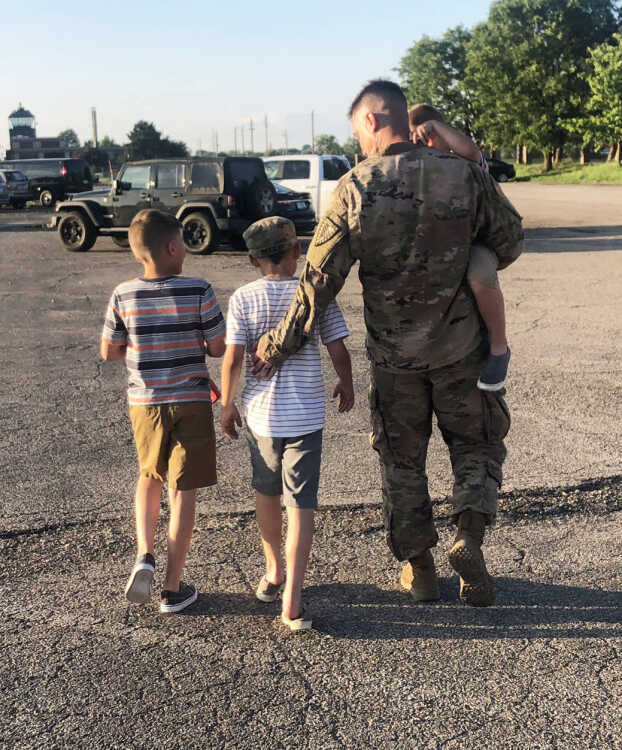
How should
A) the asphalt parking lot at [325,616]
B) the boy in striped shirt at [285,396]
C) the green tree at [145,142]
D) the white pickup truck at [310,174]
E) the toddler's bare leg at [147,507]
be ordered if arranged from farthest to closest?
the green tree at [145,142] → the white pickup truck at [310,174] → the toddler's bare leg at [147,507] → the boy in striped shirt at [285,396] → the asphalt parking lot at [325,616]

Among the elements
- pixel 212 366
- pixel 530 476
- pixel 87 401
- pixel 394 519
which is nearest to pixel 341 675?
pixel 394 519

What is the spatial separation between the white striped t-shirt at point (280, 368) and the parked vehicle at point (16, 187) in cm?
3283

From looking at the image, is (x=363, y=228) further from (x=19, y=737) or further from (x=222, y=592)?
(x=19, y=737)

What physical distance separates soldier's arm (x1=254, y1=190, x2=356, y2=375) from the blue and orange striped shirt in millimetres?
296

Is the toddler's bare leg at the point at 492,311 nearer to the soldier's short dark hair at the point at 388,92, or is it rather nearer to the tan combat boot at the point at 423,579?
the soldier's short dark hair at the point at 388,92

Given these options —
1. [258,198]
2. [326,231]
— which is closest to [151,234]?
[326,231]

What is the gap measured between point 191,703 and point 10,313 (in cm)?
887

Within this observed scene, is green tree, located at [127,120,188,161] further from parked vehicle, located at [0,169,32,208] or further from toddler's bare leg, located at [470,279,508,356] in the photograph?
toddler's bare leg, located at [470,279,508,356]

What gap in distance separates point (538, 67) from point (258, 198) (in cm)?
5442

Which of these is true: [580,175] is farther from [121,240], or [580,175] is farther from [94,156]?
[94,156]

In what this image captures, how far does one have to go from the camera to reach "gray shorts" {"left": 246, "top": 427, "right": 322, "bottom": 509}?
3295mm

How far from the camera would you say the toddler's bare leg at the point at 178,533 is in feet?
11.2

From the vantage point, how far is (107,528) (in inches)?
165

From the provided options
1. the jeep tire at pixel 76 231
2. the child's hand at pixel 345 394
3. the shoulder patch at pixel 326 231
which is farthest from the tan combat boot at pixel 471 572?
the jeep tire at pixel 76 231
